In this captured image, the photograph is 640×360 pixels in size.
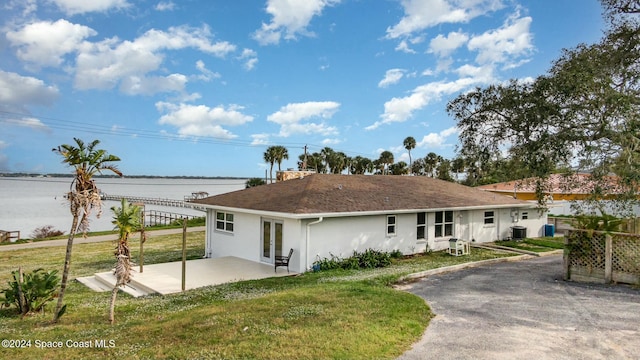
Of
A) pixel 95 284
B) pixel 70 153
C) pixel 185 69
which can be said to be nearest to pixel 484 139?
pixel 70 153

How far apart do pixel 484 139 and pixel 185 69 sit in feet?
77.1

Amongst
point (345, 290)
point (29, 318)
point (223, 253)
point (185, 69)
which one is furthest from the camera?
point (185, 69)

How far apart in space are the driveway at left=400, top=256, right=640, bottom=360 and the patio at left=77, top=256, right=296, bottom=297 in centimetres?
618

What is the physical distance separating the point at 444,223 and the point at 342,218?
262 inches

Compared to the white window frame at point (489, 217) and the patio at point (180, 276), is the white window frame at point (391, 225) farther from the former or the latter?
the white window frame at point (489, 217)

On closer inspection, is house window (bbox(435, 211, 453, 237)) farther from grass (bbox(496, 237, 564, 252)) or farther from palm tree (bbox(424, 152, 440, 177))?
palm tree (bbox(424, 152, 440, 177))

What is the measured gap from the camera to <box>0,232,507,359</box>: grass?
6.69 meters

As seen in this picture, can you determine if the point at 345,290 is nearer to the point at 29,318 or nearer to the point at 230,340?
the point at 230,340

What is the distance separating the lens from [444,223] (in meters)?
20.1

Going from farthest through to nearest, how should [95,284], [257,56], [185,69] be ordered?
[185,69] < [257,56] < [95,284]

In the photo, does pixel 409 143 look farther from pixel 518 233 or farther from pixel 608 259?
pixel 608 259

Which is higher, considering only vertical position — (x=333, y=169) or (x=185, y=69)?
(x=185, y=69)

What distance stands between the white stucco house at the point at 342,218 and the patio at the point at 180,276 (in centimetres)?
101

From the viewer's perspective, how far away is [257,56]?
1014 inches
